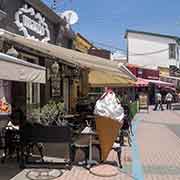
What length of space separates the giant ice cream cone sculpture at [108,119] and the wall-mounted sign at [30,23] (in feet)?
15.3

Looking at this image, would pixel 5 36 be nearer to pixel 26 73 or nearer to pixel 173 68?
pixel 26 73

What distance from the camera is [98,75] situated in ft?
61.7

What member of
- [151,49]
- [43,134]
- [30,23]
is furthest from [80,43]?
[151,49]

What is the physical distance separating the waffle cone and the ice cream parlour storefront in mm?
1541

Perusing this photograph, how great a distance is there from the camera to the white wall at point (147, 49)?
170 feet

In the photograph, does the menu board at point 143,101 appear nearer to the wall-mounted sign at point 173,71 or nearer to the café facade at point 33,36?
the café facade at point 33,36

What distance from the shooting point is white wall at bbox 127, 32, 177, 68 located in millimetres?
51750

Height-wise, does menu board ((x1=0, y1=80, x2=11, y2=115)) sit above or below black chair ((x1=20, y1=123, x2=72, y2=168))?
above

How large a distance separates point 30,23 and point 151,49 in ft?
133

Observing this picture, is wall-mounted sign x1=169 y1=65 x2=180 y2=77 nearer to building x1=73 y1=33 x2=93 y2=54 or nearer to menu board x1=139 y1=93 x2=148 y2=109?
menu board x1=139 y1=93 x2=148 y2=109

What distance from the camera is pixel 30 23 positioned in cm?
1299

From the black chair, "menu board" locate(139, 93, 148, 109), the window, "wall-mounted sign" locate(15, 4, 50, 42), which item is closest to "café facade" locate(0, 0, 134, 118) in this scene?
"wall-mounted sign" locate(15, 4, 50, 42)

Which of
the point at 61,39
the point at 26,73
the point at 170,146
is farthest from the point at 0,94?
the point at 61,39

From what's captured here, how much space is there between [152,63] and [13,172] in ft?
149
